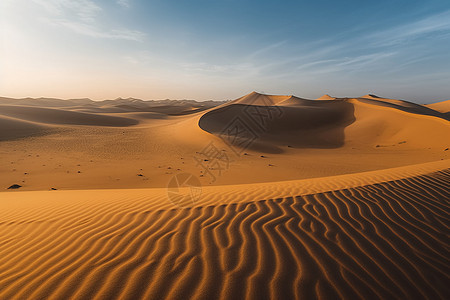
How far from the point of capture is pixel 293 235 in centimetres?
300

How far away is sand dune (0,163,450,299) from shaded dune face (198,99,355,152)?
595 inches

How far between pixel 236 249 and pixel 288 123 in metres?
24.5

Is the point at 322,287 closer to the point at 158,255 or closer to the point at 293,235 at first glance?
the point at 293,235

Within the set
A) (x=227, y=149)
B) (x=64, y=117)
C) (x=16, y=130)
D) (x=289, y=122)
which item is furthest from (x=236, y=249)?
(x=64, y=117)

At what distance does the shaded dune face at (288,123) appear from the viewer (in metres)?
20.3

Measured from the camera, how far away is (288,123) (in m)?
25.7

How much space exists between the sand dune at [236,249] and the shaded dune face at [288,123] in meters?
15.1

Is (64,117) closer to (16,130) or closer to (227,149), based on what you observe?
(16,130)

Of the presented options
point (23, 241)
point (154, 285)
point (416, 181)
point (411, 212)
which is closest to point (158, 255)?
point (154, 285)

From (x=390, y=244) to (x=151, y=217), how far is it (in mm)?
3431

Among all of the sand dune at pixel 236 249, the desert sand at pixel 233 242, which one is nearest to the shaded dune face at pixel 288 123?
the desert sand at pixel 233 242

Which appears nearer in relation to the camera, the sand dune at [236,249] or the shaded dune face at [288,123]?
the sand dune at [236,249]

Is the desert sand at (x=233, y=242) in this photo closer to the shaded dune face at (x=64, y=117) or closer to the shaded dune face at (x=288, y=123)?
the shaded dune face at (x=288, y=123)

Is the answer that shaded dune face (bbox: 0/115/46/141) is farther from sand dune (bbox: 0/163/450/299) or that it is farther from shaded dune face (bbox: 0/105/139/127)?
sand dune (bbox: 0/163/450/299)
